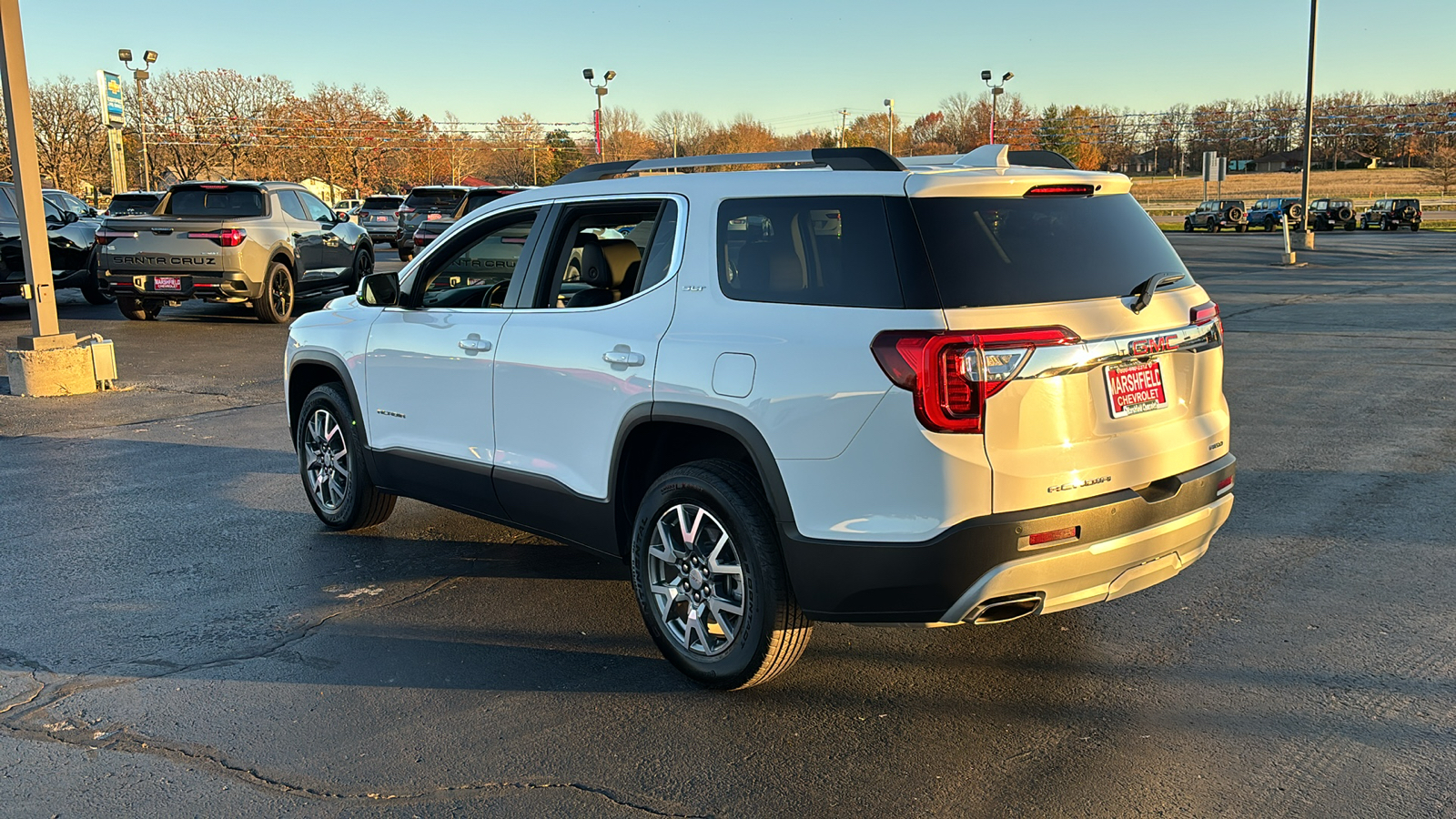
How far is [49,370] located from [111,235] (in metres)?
5.46

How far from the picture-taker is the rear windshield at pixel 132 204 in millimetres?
26283

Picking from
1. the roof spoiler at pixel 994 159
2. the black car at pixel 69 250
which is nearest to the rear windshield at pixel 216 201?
the black car at pixel 69 250

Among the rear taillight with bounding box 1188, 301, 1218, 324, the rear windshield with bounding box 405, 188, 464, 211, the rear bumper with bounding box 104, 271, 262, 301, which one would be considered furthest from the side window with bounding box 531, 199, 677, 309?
the rear windshield with bounding box 405, 188, 464, 211

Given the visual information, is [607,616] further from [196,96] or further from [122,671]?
[196,96]

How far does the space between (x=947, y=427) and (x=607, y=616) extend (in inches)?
79.0

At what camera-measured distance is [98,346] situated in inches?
446

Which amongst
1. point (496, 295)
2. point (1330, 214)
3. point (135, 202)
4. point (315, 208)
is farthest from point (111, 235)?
point (1330, 214)

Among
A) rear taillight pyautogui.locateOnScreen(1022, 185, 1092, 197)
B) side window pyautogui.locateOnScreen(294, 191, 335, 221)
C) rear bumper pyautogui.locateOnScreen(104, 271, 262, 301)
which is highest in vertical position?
side window pyautogui.locateOnScreen(294, 191, 335, 221)

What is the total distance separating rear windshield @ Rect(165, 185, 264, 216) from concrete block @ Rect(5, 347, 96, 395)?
5.33 metres

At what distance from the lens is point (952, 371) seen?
348cm

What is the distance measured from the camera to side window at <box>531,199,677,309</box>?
4.44 m

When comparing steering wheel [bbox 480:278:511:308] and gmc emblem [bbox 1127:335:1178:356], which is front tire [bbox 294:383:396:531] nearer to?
steering wheel [bbox 480:278:511:308]

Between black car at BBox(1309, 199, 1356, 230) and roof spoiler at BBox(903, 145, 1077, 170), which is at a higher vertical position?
roof spoiler at BBox(903, 145, 1077, 170)

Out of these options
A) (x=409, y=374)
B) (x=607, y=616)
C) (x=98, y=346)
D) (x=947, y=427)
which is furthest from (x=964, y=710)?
(x=98, y=346)
